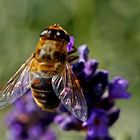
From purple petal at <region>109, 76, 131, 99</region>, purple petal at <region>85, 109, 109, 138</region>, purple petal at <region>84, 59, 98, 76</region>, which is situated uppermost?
purple petal at <region>84, 59, 98, 76</region>

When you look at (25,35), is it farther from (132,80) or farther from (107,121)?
(107,121)

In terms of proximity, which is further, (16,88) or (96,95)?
(96,95)

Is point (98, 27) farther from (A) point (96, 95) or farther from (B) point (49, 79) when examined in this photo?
(B) point (49, 79)

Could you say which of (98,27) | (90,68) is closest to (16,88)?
(90,68)

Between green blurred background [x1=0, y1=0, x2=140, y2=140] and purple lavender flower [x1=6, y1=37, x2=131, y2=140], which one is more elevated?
green blurred background [x1=0, y1=0, x2=140, y2=140]

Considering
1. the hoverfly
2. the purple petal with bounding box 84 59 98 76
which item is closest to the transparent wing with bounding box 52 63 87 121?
the hoverfly

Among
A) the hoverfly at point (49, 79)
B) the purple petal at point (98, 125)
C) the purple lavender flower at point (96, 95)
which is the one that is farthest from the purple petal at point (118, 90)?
the hoverfly at point (49, 79)

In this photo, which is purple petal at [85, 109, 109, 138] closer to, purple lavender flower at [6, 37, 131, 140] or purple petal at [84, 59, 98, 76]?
purple lavender flower at [6, 37, 131, 140]

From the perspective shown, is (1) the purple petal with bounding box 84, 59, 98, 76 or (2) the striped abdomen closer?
(2) the striped abdomen

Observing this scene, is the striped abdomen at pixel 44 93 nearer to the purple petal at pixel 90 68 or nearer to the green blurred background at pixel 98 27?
the purple petal at pixel 90 68
